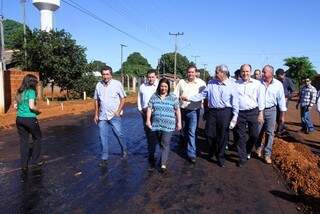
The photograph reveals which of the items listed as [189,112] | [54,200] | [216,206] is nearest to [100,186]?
[54,200]

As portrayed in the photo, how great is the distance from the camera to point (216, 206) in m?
6.02

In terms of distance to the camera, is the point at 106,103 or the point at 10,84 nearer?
the point at 106,103

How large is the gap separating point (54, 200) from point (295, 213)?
3.15m

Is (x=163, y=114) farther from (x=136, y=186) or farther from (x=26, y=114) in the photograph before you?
(x=26, y=114)

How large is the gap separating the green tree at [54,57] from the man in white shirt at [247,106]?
21.6m

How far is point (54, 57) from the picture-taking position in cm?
2869

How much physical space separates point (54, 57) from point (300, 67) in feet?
139

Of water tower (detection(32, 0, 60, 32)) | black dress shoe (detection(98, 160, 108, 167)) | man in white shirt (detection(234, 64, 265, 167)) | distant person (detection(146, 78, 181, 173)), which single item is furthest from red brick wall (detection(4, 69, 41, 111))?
water tower (detection(32, 0, 60, 32))

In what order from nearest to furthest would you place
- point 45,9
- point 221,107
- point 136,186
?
point 136,186
point 221,107
point 45,9

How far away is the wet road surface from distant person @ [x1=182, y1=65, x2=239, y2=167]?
0.57 metres

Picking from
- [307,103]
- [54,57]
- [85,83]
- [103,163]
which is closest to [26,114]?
[103,163]

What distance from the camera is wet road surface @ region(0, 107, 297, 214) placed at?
5.95m

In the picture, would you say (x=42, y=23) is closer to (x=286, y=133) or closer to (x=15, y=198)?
(x=286, y=133)

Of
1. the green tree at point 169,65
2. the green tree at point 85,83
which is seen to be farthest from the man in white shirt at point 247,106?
the green tree at point 169,65
